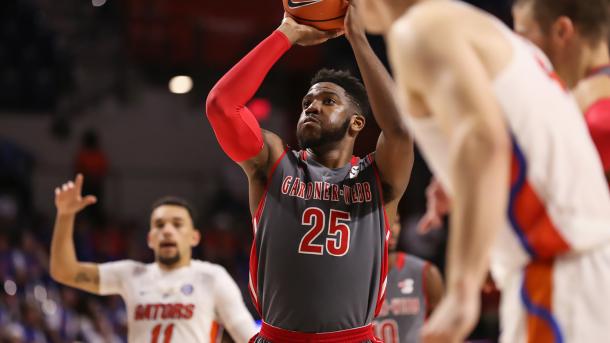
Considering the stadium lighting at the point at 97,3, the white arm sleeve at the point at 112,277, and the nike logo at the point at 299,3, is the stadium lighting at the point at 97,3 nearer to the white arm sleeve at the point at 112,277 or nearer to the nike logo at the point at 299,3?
the white arm sleeve at the point at 112,277

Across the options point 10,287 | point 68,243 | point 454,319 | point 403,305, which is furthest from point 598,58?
point 10,287

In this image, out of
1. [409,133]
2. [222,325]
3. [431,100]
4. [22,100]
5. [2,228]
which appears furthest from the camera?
[22,100]

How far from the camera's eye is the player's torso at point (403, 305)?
6.00 meters

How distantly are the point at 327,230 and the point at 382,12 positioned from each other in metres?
1.51

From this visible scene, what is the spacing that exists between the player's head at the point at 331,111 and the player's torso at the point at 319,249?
0.17 m

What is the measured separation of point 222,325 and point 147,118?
901cm

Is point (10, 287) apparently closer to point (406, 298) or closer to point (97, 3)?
point (406, 298)

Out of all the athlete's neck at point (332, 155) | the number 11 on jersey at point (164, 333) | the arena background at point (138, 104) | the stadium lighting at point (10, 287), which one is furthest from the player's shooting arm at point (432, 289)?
the arena background at point (138, 104)

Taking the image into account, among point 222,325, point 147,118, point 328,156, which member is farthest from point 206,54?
point 328,156

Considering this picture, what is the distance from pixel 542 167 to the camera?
223 cm

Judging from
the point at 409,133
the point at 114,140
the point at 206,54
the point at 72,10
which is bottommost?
the point at 409,133

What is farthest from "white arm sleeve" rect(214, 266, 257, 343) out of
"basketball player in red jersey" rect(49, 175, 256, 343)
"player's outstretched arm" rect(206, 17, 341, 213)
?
"player's outstretched arm" rect(206, 17, 341, 213)

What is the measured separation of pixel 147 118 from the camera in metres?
14.4

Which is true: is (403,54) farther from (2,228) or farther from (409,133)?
(2,228)
